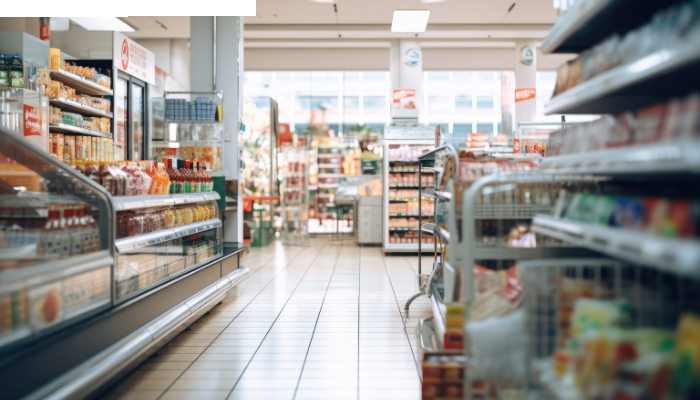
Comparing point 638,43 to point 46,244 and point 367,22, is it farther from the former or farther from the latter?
point 367,22

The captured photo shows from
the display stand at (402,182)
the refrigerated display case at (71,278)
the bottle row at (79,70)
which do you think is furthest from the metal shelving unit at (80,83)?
the display stand at (402,182)

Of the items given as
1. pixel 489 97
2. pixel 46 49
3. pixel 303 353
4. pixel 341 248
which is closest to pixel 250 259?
pixel 341 248

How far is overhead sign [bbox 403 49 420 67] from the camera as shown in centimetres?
1136

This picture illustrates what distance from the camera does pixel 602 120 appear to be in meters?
1.76

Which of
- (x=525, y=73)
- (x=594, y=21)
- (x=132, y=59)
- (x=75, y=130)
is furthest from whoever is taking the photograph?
(x=525, y=73)

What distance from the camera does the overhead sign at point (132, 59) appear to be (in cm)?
663

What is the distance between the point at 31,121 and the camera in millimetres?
4824

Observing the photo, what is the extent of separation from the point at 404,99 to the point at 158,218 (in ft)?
22.7


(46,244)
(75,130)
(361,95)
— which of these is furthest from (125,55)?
(361,95)

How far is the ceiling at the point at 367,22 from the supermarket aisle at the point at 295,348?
5.87 m

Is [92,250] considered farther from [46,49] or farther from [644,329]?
[46,49]

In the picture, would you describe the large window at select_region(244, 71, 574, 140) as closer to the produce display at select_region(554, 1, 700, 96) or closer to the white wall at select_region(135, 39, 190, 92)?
the white wall at select_region(135, 39, 190, 92)

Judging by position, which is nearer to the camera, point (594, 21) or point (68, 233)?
point (594, 21)

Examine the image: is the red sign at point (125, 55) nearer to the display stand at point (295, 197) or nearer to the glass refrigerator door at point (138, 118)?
the glass refrigerator door at point (138, 118)
